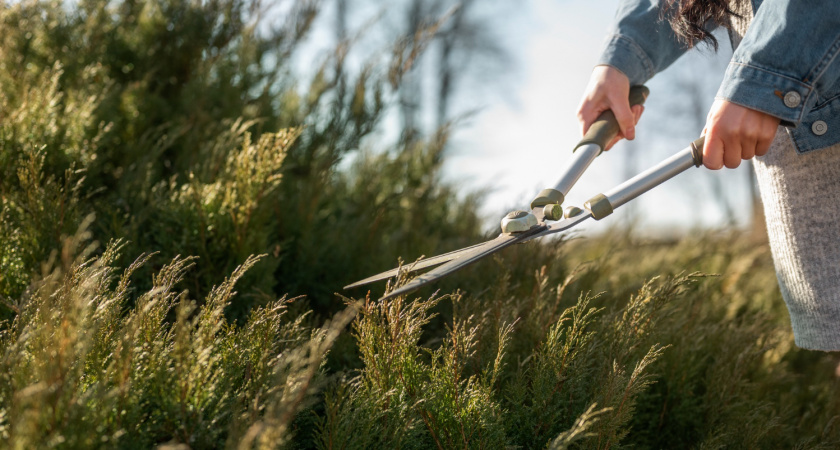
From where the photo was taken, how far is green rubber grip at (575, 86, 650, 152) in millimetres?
2230

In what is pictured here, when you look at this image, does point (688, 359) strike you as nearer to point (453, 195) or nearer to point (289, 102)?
point (453, 195)

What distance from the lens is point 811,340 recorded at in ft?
6.10

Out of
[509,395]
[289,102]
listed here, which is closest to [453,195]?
[289,102]

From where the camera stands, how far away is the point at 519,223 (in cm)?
194

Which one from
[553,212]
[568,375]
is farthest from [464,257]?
[568,375]

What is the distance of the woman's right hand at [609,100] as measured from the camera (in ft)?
7.45

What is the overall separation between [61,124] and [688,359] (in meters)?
3.05

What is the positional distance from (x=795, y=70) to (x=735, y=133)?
0.72 feet

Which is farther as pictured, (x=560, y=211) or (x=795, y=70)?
(x=560, y=211)

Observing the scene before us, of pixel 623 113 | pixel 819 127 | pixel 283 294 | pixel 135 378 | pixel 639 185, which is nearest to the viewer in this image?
Result: pixel 135 378

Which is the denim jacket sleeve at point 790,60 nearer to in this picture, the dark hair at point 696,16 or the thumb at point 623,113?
the dark hair at point 696,16

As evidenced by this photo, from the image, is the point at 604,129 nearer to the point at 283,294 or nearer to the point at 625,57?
the point at 625,57

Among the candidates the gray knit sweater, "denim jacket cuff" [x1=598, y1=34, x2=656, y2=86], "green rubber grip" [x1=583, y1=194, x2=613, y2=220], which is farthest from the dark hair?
"green rubber grip" [x1=583, y1=194, x2=613, y2=220]

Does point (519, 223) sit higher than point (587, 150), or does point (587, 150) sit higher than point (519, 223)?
point (587, 150)
